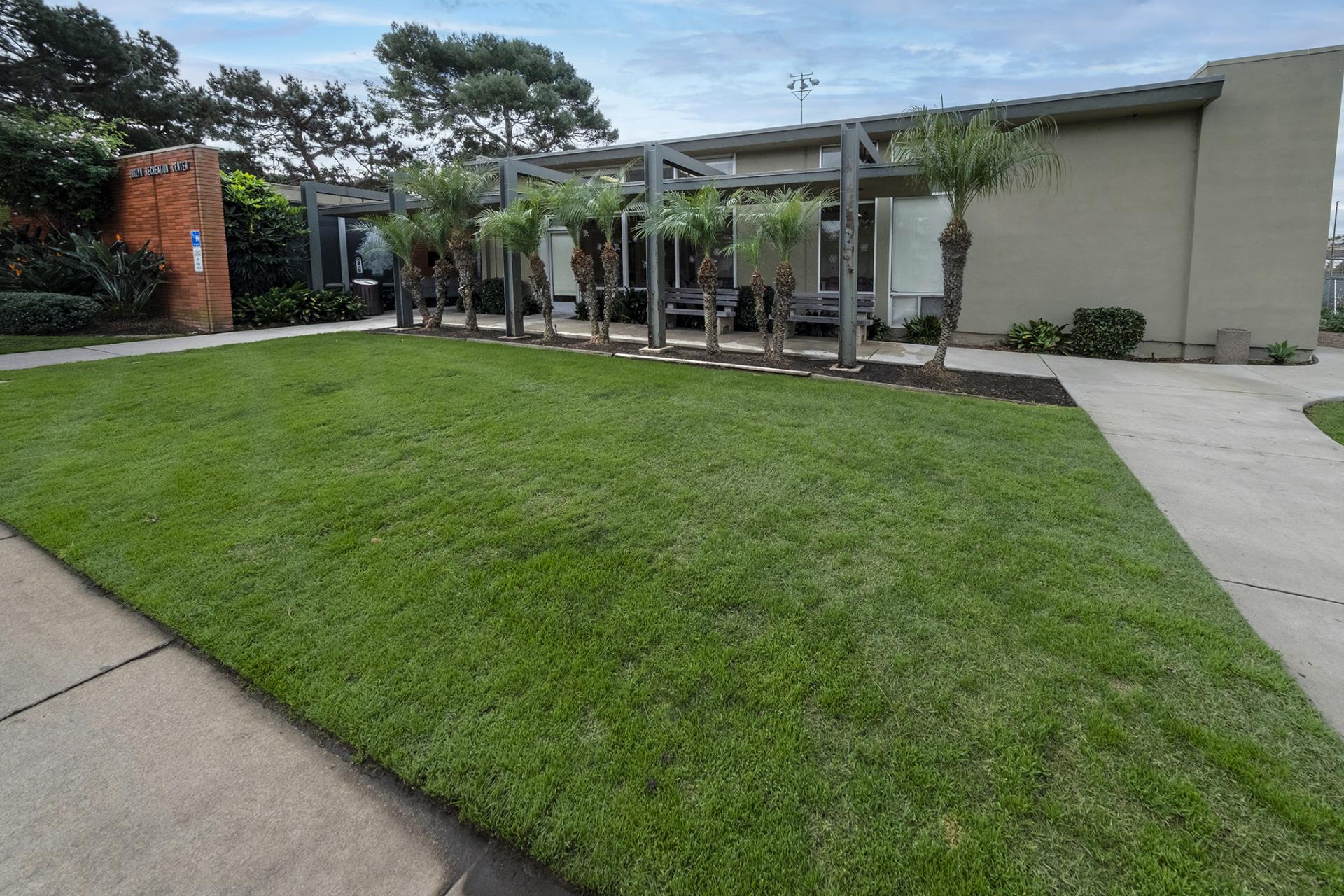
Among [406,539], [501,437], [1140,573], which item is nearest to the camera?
[1140,573]

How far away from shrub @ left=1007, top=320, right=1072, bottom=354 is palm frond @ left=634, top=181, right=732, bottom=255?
5.89 meters

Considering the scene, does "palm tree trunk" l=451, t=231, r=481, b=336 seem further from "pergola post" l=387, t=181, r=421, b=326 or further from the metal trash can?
the metal trash can

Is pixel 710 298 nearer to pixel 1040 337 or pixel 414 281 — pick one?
pixel 1040 337

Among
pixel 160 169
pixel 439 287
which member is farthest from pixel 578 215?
pixel 160 169

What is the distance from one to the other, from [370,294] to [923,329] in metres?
13.0

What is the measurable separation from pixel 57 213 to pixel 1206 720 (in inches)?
758

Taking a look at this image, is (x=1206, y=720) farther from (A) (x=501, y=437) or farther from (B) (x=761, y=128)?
(B) (x=761, y=128)

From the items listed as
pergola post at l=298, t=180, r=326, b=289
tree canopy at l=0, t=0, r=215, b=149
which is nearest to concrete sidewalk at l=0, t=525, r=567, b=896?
pergola post at l=298, t=180, r=326, b=289

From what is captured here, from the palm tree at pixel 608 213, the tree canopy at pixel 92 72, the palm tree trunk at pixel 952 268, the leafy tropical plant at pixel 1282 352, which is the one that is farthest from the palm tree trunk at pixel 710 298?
the tree canopy at pixel 92 72

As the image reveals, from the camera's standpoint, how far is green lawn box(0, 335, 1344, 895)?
1.97 metres

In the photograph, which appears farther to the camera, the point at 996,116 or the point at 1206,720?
the point at 996,116

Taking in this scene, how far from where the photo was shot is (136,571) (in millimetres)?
3506

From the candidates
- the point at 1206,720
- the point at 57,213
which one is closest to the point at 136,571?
the point at 1206,720

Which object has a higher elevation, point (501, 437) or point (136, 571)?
point (501, 437)
